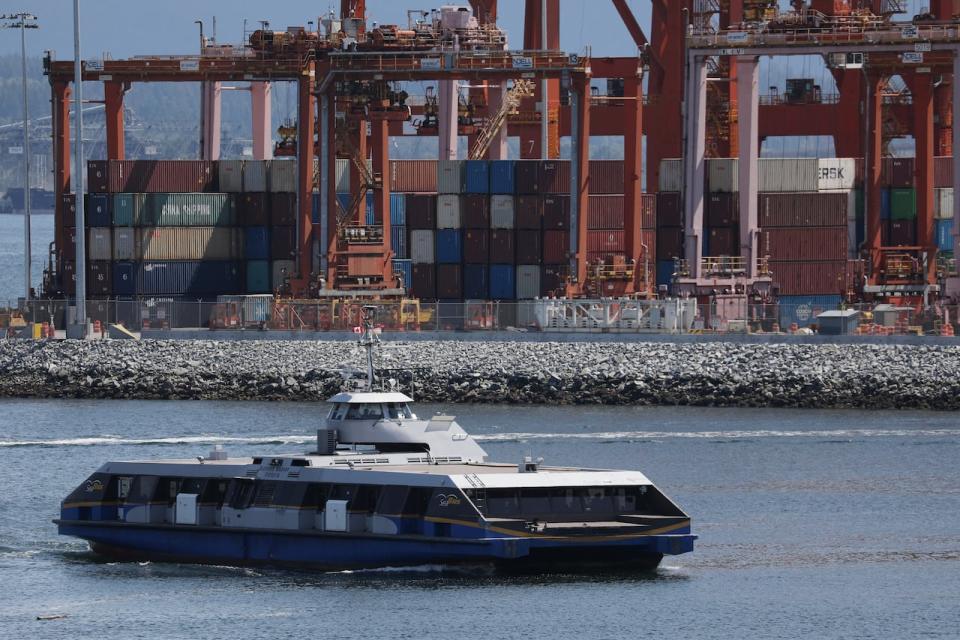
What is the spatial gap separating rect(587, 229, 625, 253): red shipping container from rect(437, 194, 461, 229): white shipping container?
6298 millimetres

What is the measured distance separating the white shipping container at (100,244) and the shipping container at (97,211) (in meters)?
0.33

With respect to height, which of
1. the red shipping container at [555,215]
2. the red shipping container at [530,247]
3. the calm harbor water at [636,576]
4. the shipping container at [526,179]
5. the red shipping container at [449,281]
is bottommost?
the calm harbor water at [636,576]

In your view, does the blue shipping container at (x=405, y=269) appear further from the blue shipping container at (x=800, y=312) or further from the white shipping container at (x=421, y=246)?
the blue shipping container at (x=800, y=312)

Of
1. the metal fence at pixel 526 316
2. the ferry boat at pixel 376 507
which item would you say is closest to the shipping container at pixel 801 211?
the metal fence at pixel 526 316

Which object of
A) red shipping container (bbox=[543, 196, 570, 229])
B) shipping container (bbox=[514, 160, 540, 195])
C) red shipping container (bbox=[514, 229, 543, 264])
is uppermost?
shipping container (bbox=[514, 160, 540, 195])

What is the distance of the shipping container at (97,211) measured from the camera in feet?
313

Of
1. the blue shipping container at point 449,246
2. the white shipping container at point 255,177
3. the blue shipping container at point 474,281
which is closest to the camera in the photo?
the blue shipping container at point 474,281

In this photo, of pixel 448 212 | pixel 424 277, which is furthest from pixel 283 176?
pixel 424 277

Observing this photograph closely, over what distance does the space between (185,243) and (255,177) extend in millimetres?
4786

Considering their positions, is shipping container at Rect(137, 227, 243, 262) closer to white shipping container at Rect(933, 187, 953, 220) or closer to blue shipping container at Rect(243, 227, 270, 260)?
blue shipping container at Rect(243, 227, 270, 260)

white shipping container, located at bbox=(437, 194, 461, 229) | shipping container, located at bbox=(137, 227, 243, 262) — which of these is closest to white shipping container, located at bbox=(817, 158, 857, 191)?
white shipping container, located at bbox=(437, 194, 461, 229)

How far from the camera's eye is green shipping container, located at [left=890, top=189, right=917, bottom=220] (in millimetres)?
96062

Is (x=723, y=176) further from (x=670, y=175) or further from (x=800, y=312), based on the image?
(x=800, y=312)

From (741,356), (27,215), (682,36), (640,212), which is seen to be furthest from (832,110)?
(27,215)
